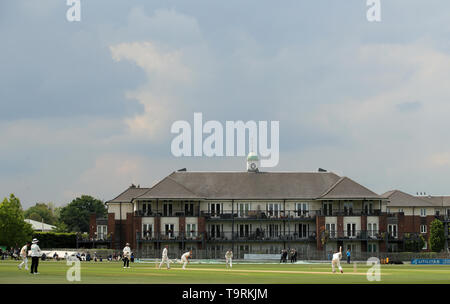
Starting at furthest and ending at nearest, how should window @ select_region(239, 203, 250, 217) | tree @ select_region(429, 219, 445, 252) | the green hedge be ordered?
1. tree @ select_region(429, 219, 445, 252)
2. the green hedge
3. window @ select_region(239, 203, 250, 217)

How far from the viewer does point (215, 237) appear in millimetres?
102062

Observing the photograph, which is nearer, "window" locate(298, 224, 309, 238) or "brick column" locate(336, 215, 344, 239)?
"brick column" locate(336, 215, 344, 239)

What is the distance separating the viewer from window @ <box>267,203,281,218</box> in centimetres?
10306

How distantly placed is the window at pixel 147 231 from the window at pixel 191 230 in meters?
4.57

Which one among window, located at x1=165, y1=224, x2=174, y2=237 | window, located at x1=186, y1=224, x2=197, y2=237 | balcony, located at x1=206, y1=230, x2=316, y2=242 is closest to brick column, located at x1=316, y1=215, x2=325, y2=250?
balcony, located at x1=206, y1=230, x2=316, y2=242

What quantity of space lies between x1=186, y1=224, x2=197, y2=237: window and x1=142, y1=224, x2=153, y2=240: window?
4.57m

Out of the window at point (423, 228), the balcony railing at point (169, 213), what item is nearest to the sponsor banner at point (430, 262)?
the balcony railing at point (169, 213)

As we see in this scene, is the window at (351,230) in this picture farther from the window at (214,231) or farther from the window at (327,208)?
the window at (214,231)

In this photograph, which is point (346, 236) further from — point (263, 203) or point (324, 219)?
point (263, 203)

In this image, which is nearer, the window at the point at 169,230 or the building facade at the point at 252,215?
the building facade at the point at 252,215

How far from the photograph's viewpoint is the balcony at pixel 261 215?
4013 inches

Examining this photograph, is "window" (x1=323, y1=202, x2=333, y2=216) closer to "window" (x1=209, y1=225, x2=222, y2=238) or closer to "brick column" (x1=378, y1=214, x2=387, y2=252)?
"brick column" (x1=378, y1=214, x2=387, y2=252)
